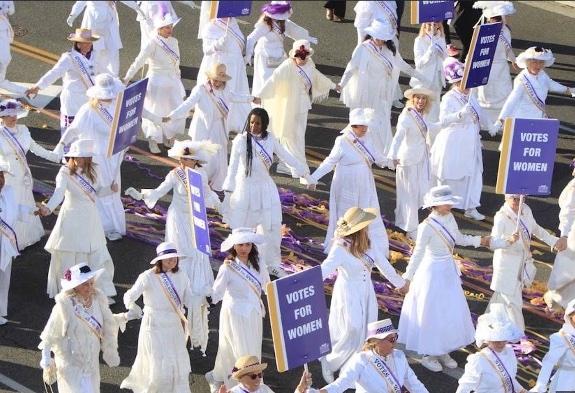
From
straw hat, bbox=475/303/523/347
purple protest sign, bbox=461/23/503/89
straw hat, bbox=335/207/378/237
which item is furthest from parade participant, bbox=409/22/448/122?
straw hat, bbox=475/303/523/347

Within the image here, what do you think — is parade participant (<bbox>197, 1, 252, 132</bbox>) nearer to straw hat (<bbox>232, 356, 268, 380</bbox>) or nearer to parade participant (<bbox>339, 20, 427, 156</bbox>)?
parade participant (<bbox>339, 20, 427, 156</bbox>)

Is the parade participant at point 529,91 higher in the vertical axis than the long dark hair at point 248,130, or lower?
higher

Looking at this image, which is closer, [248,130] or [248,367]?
[248,367]

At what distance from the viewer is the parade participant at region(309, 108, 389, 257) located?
16859 mm

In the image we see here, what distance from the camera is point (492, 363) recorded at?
13.2 m

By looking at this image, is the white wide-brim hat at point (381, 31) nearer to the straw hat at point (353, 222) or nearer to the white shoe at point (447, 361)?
the straw hat at point (353, 222)

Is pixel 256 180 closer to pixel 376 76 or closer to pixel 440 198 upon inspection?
pixel 440 198

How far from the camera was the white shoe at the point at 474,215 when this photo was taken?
18.7m

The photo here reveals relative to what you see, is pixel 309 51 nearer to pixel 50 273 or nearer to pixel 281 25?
pixel 281 25

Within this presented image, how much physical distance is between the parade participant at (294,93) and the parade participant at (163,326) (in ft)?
15.9

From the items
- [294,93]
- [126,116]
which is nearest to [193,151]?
[126,116]

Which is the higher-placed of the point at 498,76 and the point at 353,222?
the point at 498,76

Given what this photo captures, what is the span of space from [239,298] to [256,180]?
2.47 meters

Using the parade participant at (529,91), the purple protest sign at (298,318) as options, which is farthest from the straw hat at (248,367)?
the parade participant at (529,91)
